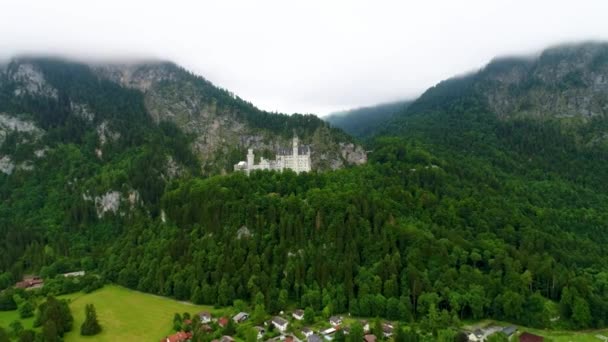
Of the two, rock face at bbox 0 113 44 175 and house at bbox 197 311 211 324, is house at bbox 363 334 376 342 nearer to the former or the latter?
house at bbox 197 311 211 324

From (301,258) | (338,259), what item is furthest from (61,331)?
(338,259)

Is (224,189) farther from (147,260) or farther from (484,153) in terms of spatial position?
(484,153)

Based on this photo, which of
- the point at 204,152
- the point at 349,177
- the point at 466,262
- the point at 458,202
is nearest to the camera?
the point at 466,262

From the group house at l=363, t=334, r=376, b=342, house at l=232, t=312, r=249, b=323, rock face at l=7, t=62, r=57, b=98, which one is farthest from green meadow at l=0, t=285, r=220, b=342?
rock face at l=7, t=62, r=57, b=98

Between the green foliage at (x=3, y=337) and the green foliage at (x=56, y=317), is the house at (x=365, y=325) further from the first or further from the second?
the green foliage at (x=3, y=337)

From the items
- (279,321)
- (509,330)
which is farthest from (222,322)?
(509,330)

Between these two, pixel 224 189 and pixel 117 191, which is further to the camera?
pixel 117 191

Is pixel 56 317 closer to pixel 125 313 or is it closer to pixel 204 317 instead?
pixel 125 313
